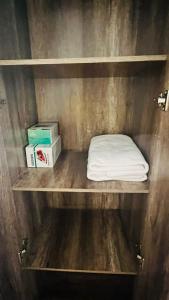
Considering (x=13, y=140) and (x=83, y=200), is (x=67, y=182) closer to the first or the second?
(x=13, y=140)

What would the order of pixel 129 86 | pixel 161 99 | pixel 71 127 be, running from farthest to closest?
pixel 71 127
pixel 129 86
pixel 161 99

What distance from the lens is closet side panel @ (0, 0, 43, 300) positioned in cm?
67

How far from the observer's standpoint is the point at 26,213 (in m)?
0.88

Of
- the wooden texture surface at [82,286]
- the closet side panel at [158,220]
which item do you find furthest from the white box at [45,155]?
the wooden texture surface at [82,286]

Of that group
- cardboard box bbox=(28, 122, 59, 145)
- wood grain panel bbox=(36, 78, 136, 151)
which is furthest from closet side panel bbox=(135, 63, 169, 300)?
cardboard box bbox=(28, 122, 59, 145)

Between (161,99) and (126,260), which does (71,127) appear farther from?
(126,260)

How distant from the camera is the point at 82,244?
3.23 ft

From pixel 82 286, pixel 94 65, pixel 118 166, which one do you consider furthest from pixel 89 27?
pixel 82 286

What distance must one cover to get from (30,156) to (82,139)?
1.05ft

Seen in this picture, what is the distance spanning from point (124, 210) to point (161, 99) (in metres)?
0.75

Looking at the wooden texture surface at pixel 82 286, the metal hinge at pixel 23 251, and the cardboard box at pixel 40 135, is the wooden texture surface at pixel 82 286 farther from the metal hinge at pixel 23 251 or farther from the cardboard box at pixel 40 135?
the cardboard box at pixel 40 135

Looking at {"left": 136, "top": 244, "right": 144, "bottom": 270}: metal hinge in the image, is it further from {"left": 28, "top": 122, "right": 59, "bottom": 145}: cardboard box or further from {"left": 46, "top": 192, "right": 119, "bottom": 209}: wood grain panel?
{"left": 28, "top": 122, "right": 59, "bottom": 145}: cardboard box

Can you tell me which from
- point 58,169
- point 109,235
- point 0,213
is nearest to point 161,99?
point 58,169

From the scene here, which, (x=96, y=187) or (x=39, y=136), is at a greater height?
(x=39, y=136)
